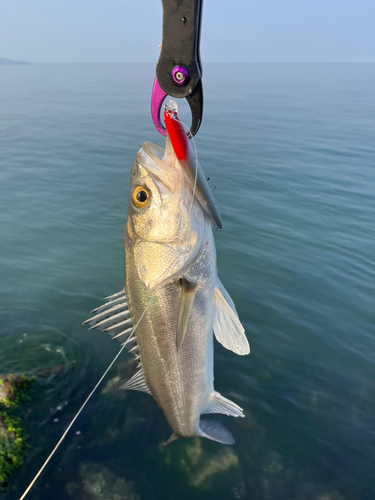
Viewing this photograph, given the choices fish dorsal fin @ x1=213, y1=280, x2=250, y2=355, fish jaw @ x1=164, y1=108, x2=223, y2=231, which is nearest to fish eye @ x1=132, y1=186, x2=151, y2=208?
fish jaw @ x1=164, y1=108, x2=223, y2=231

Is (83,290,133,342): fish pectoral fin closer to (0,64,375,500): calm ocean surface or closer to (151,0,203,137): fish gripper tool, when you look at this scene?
(151,0,203,137): fish gripper tool

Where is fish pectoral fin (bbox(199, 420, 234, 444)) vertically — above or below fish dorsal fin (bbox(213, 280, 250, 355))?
below

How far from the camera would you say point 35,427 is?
5.00 meters

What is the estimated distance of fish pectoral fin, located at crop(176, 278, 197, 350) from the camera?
281cm

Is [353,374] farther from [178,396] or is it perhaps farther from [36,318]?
[36,318]

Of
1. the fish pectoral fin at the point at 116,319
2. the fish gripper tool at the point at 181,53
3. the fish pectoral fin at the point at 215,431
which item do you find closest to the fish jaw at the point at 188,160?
the fish gripper tool at the point at 181,53

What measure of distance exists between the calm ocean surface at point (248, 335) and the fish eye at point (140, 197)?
143 inches

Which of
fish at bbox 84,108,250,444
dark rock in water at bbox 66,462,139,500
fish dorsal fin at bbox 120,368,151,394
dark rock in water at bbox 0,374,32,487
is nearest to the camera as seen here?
fish at bbox 84,108,250,444

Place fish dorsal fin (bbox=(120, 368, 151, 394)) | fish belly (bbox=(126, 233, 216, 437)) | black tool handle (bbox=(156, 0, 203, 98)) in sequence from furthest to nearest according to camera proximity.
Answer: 1. fish dorsal fin (bbox=(120, 368, 151, 394))
2. fish belly (bbox=(126, 233, 216, 437))
3. black tool handle (bbox=(156, 0, 203, 98))

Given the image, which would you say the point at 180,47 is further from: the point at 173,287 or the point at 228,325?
the point at 228,325

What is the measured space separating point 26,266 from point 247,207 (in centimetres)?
690

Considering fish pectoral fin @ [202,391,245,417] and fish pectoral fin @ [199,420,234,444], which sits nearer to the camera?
fish pectoral fin @ [202,391,245,417]

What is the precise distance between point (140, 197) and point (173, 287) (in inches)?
30.2

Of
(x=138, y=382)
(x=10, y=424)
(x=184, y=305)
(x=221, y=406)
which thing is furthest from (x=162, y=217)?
(x=10, y=424)
